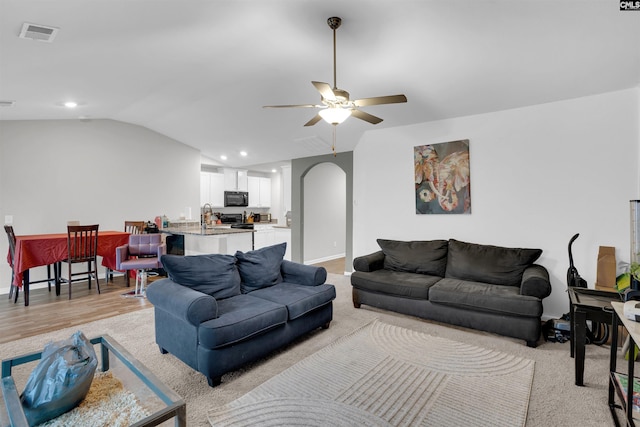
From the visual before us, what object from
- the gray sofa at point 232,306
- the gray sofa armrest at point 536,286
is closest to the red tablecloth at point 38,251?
the gray sofa at point 232,306

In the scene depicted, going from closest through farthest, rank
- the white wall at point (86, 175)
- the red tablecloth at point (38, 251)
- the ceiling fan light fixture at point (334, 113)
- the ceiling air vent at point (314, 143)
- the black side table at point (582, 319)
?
the black side table at point (582, 319) < the ceiling fan light fixture at point (334, 113) < the red tablecloth at point (38, 251) < the white wall at point (86, 175) < the ceiling air vent at point (314, 143)

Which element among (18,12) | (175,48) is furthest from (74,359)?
(175,48)

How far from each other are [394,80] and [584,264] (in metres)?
2.94

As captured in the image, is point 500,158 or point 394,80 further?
point 500,158

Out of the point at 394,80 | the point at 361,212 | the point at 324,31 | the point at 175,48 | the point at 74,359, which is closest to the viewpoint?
the point at 74,359

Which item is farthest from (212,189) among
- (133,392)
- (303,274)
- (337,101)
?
(133,392)

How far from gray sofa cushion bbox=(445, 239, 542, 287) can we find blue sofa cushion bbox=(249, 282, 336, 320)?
5.54 ft

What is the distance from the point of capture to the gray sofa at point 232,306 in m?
2.27

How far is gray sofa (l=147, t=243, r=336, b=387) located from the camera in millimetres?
2273

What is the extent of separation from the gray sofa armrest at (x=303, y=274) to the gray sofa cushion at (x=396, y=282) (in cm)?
71

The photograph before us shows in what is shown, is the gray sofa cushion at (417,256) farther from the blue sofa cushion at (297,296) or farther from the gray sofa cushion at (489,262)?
the blue sofa cushion at (297,296)

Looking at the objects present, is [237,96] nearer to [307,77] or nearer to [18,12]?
[307,77]

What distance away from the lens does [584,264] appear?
136 inches

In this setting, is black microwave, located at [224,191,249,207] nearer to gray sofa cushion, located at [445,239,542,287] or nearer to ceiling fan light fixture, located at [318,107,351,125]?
gray sofa cushion, located at [445,239,542,287]
